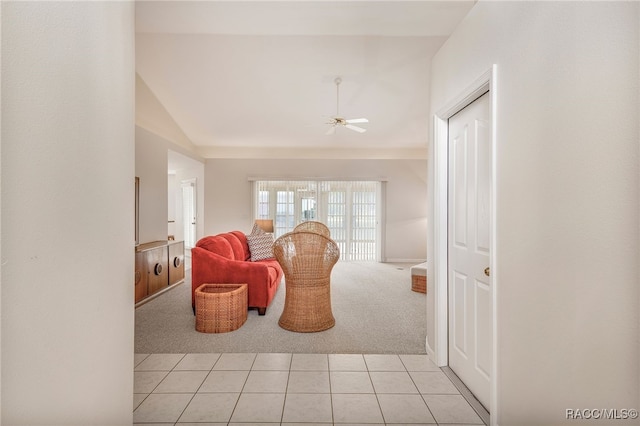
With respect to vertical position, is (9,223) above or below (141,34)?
below

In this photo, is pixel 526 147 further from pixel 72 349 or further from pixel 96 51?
pixel 72 349

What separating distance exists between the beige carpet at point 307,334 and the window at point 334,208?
301cm

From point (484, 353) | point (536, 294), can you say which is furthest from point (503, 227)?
point (484, 353)

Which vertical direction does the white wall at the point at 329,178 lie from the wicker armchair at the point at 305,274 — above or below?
above

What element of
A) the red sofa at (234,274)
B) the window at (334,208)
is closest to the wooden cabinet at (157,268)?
the red sofa at (234,274)

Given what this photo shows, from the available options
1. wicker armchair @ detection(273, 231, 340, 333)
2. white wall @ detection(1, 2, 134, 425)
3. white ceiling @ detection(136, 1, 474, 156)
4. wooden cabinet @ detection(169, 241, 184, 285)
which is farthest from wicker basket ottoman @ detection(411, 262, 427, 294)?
white wall @ detection(1, 2, 134, 425)

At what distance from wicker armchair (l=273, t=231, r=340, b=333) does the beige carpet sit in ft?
0.43

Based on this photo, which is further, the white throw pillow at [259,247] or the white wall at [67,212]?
the white throw pillow at [259,247]

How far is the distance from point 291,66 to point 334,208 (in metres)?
3.83

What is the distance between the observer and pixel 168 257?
4.77 m

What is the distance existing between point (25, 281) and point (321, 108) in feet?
17.4

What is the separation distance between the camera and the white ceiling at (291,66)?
3.02 m

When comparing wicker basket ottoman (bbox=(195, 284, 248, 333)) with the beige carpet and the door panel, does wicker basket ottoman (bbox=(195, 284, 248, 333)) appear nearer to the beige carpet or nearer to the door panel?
the beige carpet

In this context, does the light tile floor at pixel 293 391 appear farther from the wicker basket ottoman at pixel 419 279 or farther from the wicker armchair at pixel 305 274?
the wicker basket ottoman at pixel 419 279
